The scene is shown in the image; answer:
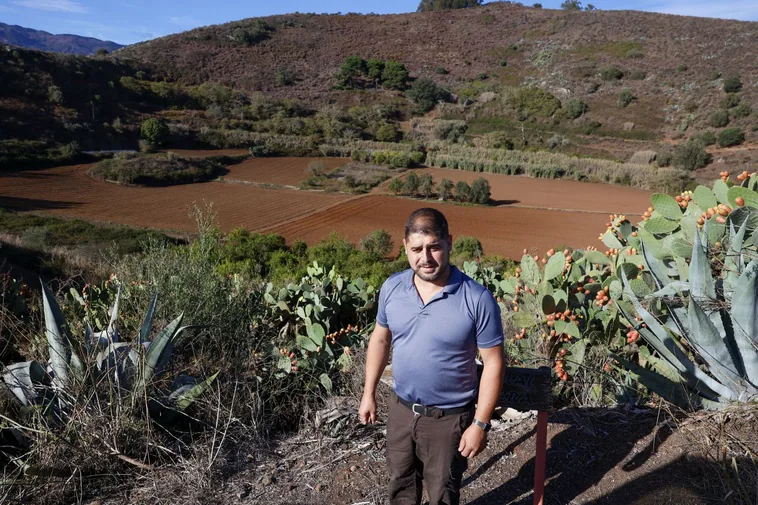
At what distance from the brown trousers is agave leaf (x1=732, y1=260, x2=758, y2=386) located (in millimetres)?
1308

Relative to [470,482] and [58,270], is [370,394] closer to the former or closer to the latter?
[470,482]

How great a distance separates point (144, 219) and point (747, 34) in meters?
62.5

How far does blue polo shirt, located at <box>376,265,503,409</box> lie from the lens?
1926 mm

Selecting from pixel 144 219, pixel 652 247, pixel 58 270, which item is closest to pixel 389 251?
pixel 58 270

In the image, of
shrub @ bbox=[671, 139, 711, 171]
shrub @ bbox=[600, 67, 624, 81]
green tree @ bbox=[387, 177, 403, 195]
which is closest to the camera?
green tree @ bbox=[387, 177, 403, 195]

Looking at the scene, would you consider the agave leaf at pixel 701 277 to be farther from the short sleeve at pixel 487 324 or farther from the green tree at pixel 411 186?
the green tree at pixel 411 186

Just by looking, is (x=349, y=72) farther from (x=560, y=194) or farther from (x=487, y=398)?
(x=487, y=398)

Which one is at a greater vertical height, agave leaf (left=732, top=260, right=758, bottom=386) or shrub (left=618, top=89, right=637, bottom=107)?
shrub (left=618, top=89, right=637, bottom=107)

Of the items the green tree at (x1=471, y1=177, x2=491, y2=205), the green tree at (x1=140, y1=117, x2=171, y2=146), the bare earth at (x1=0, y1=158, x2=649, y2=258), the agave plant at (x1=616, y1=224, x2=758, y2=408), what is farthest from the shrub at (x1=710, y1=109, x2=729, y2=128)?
the agave plant at (x1=616, y1=224, x2=758, y2=408)

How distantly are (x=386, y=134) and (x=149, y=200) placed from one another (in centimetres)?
2454

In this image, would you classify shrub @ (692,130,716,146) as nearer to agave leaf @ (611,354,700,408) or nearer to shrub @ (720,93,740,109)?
shrub @ (720,93,740,109)

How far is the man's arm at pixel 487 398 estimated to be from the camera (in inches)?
75.6

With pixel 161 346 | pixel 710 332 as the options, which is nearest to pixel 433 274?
pixel 710 332

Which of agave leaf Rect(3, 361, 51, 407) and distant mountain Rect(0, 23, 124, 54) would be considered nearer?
agave leaf Rect(3, 361, 51, 407)
